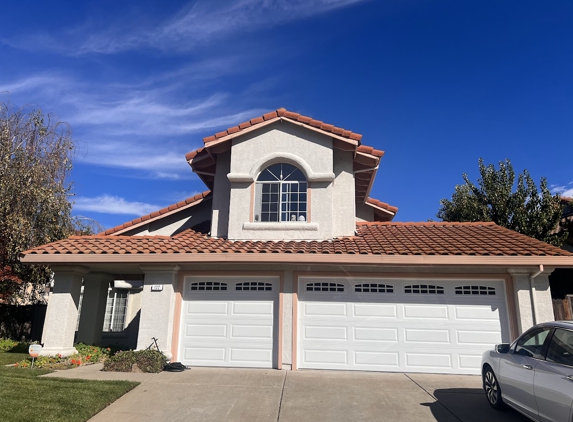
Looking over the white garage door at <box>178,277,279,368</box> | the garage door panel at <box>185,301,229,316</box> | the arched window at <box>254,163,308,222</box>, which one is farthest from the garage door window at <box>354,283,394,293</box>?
the garage door panel at <box>185,301,229,316</box>

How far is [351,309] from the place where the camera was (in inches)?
375

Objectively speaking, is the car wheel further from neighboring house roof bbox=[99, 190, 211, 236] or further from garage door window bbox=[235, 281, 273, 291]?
neighboring house roof bbox=[99, 190, 211, 236]

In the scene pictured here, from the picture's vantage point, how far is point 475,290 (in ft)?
31.1

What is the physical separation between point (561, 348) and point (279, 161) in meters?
8.39

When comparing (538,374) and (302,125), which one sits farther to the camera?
(302,125)

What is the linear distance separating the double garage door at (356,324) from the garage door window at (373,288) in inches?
1.0

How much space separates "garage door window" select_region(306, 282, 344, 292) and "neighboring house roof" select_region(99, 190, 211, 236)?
17.4 feet

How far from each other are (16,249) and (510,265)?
48.6ft

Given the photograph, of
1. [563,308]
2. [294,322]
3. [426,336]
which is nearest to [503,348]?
[426,336]

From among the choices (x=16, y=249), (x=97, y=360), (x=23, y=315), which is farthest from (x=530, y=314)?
(x=23, y=315)

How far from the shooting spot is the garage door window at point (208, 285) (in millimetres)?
9961

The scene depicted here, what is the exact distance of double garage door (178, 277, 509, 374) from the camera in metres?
9.17

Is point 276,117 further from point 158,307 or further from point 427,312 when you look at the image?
point 427,312

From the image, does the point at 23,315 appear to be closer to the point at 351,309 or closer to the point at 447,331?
the point at 351,309
